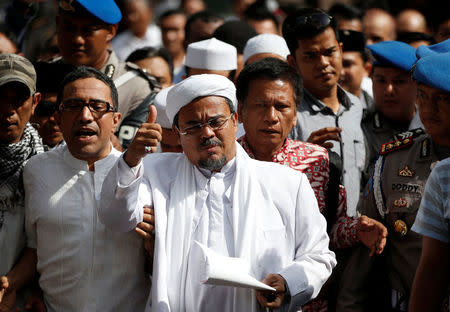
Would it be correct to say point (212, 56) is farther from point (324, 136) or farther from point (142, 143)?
point (142, 143)

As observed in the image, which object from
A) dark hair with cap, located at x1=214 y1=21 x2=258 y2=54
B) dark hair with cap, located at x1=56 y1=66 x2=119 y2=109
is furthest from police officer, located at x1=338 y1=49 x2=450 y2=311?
dark hair with cap, located at x1=214 y1=21 x2=258 y2=54

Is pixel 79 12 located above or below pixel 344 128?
above

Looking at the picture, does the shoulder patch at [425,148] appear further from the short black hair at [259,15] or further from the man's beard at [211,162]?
the short black hair at [259,15]

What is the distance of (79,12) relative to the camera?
528 cm

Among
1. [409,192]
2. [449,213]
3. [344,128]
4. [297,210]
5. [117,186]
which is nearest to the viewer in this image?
[449,213]

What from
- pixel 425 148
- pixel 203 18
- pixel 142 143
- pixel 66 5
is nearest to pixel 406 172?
pixel 425 148

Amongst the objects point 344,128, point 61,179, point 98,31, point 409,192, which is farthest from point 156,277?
point 98,31

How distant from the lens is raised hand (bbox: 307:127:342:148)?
14.3 ft

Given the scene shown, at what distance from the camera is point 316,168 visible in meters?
4.16

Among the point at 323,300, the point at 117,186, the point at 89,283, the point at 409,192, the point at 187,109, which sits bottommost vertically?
the point at 323,300

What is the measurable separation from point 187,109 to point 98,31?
2004 millimetres

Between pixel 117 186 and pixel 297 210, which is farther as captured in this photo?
pixel 297 210

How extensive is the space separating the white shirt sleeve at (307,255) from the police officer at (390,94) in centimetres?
151

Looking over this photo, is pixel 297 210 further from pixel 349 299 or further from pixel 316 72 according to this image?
pixel 316 72
